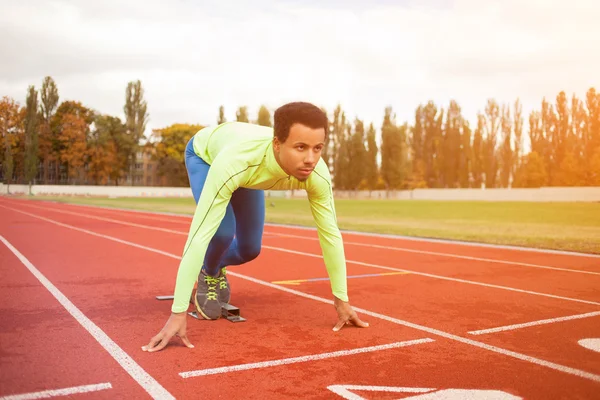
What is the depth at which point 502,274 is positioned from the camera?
26.0ft

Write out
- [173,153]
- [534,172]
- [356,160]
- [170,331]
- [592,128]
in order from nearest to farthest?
[170,331]
[592,128]
[534,172]
[356,160]
[173,153]

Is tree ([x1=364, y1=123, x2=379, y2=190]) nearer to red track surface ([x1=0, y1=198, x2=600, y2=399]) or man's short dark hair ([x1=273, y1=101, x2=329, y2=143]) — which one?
red track surface ([x1=0, y1=198, x2=600, y2=399])

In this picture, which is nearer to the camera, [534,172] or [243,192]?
[243,192]

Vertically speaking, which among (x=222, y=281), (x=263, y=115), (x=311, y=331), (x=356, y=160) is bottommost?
(x=311, y=331)

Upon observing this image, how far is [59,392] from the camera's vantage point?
306 centimetres

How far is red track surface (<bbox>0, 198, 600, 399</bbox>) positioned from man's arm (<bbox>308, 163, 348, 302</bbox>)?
0.44 meters

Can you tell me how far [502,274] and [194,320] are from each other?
4.83 meters

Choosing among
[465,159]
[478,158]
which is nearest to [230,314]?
[478,158]

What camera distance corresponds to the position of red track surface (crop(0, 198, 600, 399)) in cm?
328

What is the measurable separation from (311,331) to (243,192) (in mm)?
1316

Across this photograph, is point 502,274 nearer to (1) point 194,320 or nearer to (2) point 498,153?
(1) point 194,320

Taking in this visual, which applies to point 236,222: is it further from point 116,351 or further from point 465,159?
point 465,159

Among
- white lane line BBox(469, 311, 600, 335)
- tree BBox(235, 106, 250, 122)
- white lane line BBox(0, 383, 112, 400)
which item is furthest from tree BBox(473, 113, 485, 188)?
white lane line BBox(0, 383, 112, 400)

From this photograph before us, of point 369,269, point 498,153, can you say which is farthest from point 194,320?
point 498,153
